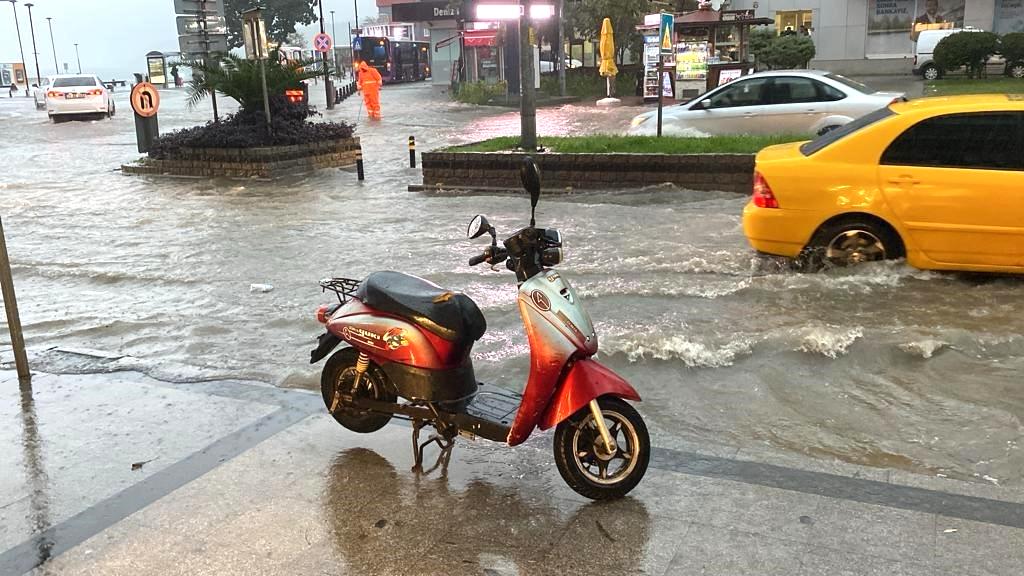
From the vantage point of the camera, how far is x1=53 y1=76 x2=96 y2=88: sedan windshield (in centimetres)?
3312

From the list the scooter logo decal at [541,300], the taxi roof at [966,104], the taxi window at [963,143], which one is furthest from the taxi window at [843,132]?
the scooter logo decal at [541,300]

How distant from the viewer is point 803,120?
13.8 meters

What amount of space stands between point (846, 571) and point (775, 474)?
871 millimetres

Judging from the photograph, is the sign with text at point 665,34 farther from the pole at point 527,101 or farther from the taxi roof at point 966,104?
the taxi roof at point 966,104

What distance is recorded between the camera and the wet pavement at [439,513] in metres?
3.49

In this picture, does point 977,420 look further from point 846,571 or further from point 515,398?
point 515,398

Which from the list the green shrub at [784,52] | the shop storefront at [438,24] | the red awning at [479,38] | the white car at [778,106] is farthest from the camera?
the shop storefront at [438,24]

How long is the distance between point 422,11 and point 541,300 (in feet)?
155

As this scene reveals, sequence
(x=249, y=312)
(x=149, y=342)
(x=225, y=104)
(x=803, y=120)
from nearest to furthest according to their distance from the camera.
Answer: (x=149, y=342) → (x=249, y=312) → (x=803, y=120) → (x=225, y=104)

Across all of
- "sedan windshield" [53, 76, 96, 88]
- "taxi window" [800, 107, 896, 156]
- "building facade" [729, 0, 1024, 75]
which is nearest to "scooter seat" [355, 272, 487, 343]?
"taxi window" [800, 107, 896, 156]

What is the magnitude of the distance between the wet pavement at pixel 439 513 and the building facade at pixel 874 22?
34352 millimetres

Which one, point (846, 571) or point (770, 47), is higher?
point (770, 47)

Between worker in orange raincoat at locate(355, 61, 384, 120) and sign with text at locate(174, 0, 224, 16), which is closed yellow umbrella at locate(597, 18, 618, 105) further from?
sign with text at locate(174, 0, 224, 16)

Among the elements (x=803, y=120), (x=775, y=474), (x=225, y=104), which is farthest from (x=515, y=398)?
(x=225, y=104)
